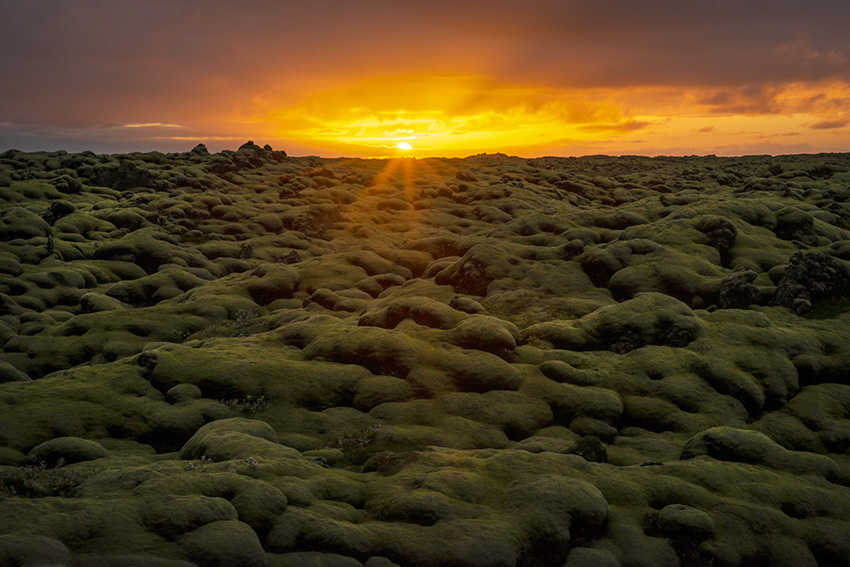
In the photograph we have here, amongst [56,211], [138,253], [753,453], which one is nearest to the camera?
[753,453]

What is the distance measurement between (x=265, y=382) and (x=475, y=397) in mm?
10781

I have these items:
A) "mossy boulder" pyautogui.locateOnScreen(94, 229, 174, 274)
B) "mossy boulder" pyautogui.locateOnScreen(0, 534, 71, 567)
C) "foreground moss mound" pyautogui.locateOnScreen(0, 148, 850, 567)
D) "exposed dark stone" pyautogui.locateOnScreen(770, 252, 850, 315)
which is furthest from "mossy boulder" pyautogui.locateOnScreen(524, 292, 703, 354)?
"mossy boulder" pyautogui.locateOnScreen(94, 229, 174, 274)

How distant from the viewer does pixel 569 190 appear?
452ft

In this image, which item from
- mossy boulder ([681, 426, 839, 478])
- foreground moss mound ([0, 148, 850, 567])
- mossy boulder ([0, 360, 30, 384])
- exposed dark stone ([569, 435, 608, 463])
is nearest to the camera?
foreground moss mound ([0, 148, 850, 567])

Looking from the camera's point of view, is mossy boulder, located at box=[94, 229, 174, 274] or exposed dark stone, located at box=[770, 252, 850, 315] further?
mossy boulder, located at box=[94, 229, 174, 274]

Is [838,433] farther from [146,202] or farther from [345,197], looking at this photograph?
[146,202]

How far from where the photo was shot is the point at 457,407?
28516 millimetres

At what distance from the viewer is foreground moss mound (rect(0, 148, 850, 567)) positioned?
17.5 metres

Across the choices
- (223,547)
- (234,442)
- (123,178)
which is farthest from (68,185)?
(223,547)

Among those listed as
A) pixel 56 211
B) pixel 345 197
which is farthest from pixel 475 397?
pixel 345 197

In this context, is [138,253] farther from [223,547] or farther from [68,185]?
[223,547]

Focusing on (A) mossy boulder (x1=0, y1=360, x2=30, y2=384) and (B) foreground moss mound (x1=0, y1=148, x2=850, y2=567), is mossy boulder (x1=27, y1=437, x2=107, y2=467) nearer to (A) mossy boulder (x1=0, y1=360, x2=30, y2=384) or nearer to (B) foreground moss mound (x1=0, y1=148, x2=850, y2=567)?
(B) foreground moss mound (x1=0, y1=148, x2=850, y2=567)

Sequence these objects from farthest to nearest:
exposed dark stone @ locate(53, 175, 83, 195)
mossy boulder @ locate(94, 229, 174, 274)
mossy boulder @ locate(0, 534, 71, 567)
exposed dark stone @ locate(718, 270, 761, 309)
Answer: exposed dark stone @ locate(53, 175, 83, 195)
mossy boulder @ locate(94, 229, 174, 274)
exposed dark stone @ locate(718, 270, 761, 309)
mossy boulder @ locate(0, 534, 71, 567)

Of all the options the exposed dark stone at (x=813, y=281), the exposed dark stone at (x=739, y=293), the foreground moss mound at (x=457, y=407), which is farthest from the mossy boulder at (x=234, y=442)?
the exposed dark stone at (x=813, y=281)
